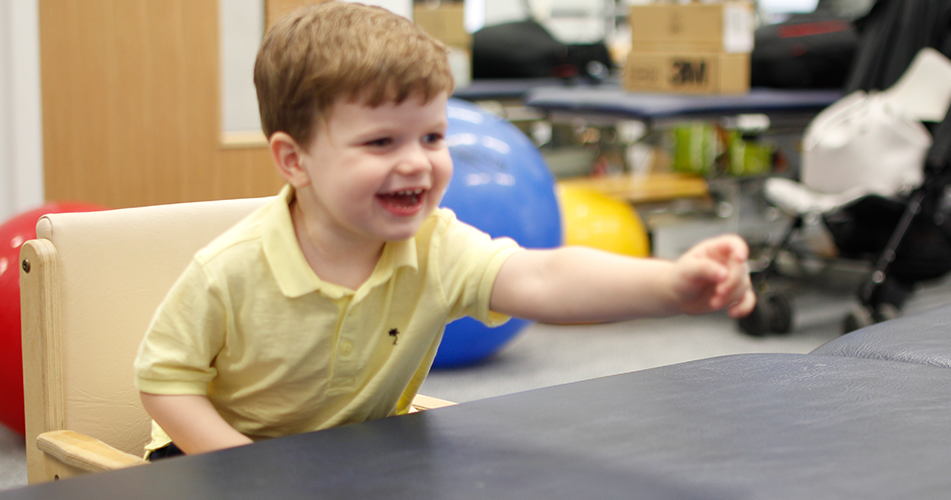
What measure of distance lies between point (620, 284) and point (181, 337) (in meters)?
0.40

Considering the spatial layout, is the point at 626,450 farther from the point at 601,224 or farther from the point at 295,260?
the point at 601,224

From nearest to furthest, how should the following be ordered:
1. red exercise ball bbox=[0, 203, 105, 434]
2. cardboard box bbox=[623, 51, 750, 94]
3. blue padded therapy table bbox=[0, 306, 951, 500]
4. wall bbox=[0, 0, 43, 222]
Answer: blue padded therapy table bbox=[0, 306, 951, 500] < red exercise ball bbox=[0, 203, 105, 434] < wall bbox=[0, 0, 43, 222] < cardboard box bbox=[623, 51, 750, 94]

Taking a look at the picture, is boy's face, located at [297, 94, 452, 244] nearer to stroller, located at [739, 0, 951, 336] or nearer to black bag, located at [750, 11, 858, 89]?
stroller, located at [739, 0, 951, 336]

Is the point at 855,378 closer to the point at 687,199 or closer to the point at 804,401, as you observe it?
the point at 804,401

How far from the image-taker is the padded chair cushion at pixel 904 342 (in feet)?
3.36

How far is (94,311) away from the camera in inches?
41.1

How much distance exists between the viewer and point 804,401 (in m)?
0.79

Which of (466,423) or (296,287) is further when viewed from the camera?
(296,287)

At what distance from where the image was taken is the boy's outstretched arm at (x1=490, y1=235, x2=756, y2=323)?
2.12ft

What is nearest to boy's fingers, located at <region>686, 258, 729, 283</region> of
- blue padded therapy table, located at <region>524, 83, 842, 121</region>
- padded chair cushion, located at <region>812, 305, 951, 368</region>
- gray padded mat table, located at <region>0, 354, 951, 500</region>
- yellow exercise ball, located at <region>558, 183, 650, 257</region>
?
gray padded mat table, located at <region>0, 354, 951, 500</region>

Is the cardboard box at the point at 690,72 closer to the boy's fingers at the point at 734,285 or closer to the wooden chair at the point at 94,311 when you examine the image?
the wooden chair at the point at 94,311

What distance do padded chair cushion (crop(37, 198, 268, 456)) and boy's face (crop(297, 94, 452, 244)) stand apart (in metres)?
0.31

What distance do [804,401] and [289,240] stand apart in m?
0.49

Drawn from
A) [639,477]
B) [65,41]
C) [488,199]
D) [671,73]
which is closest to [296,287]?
[639,477]
